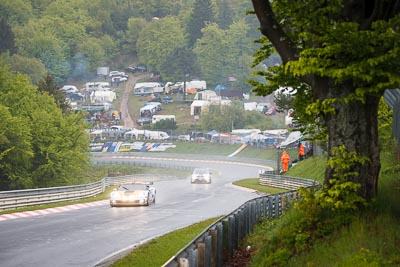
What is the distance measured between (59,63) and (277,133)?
9377 cm

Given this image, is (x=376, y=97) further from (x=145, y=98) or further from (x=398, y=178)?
(x=145, y=98)

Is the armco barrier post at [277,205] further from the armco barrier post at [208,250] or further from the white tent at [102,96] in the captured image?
the white tent at [102,96]

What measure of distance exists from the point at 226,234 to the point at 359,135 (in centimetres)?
414

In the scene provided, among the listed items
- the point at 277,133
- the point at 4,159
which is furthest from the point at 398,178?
the point at 277,133

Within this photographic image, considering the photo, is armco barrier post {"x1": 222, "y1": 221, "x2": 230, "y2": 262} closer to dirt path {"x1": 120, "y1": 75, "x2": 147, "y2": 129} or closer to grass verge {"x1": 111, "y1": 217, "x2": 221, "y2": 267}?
grass verge {"x1": 111, "y1": 217, "x2": 221, "y2": 267}

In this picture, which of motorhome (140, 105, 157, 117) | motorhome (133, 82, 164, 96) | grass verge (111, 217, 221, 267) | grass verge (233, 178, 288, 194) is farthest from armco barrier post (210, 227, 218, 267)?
motorhome (133, 82, 164, 96)

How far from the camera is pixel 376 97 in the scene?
12516 millimetres

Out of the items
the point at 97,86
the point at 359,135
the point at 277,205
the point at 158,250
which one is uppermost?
the point at 97,86

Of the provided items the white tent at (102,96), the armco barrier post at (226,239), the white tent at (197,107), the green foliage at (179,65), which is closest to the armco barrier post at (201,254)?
the armco barrier post at (226,239)

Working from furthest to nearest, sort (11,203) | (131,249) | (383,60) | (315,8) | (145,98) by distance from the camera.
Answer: (145,98) → (11,203) → (131,249) → (315,8) → (383,60)

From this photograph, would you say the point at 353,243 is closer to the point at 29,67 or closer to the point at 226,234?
the point at 226,234

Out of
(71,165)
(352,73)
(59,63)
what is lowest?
(71,165)

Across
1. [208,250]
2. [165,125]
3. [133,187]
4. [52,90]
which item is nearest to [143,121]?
[165,125]

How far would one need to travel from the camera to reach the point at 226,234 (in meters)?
A: 15.2
